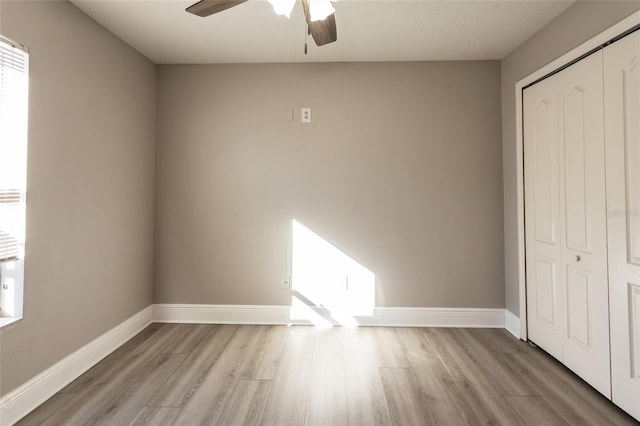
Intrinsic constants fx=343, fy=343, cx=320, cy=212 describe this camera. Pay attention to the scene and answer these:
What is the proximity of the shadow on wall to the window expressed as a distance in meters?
2.04

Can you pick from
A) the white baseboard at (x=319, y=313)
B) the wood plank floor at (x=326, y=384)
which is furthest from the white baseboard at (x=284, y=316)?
the wood plank floor at (x=326, y=384)

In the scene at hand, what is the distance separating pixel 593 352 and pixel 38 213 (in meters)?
3.55

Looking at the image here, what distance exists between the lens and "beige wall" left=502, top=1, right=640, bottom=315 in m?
2.10

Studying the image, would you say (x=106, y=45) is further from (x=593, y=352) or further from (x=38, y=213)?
(x=593, y=352)

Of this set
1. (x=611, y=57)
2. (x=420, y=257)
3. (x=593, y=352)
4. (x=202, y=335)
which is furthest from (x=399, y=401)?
(x=611, y=57)

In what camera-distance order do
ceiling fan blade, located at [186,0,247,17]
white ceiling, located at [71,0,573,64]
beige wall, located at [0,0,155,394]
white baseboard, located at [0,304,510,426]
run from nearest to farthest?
ceiling fan blade, located at [186,0,247,17]
beige wall, located at [0,0,155,394]
white ceiling, located at [71,0,573,64]
white baseboard, located at [0,304,510,426]

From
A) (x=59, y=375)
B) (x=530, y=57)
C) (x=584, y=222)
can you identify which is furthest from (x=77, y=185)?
(x=530, y=57)

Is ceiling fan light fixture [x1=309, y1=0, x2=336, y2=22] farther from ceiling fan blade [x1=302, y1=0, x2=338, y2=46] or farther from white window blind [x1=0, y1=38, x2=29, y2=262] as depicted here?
white window blind [x1=0, y1=38, x2=29, y2=262]

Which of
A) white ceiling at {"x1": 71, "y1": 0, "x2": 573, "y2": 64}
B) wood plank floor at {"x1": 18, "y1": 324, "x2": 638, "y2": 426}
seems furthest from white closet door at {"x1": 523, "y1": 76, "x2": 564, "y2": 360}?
white ceiling at {"x1": 71, "y1": 0, "x2": 573, "y2": 64}

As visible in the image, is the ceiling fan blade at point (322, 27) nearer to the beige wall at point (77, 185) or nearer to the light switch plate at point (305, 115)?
the light switch plate at point (305, 115)

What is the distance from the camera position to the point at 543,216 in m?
2.70

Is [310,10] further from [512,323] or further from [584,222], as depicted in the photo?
[512,323]

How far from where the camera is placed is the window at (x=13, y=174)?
1.88 m

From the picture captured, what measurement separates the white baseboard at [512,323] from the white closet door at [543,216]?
0.46 ft
